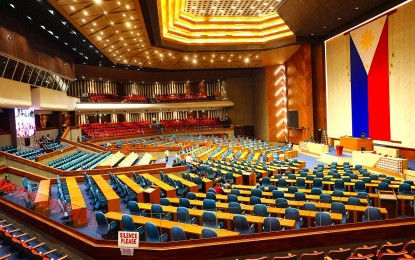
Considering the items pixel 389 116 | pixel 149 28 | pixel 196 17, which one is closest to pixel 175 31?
pixel 196 17

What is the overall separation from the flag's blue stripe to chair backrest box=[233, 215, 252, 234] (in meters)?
12.7

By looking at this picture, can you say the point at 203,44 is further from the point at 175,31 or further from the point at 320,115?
the point at 320,115

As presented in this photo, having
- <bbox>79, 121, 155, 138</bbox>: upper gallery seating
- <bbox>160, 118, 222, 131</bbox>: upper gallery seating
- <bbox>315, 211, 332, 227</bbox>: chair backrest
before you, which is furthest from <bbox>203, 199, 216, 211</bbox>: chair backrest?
<bbox>160, 118, 222, 131</bbox>: upper gallery seating

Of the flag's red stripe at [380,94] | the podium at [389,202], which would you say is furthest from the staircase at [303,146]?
the podium at [389,202]

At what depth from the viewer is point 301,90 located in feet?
70.5

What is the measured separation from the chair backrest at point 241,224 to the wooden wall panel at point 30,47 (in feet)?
37.4

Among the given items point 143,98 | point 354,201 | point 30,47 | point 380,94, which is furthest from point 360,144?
point 143,98

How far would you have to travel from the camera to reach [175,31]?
64.2 ft

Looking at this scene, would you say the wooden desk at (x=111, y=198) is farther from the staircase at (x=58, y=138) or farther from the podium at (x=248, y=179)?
the staircase at (x=58, y=138)

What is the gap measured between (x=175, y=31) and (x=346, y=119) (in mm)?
11203

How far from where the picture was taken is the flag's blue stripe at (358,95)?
1614 cm

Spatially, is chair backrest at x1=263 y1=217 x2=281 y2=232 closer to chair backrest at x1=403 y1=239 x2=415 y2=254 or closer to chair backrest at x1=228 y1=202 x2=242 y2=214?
chair backrest at x1=228 y1=202 x2=242 y2=214

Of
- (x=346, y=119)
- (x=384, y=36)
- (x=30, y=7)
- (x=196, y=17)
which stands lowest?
(x=346, y=119)

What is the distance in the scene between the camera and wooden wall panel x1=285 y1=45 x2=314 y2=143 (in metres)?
20.8
